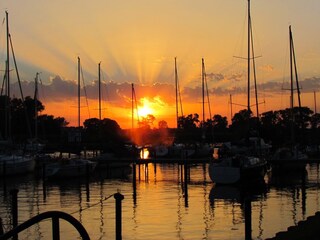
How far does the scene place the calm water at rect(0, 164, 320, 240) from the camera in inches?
950

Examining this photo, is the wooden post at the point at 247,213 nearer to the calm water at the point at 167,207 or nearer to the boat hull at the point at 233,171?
the calm water at the point at 167,207

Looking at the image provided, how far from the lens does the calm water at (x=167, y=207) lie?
950 inches

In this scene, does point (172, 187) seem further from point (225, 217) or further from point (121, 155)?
point (121, 155)

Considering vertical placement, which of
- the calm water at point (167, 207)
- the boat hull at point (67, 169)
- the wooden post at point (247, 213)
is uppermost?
the boat hull at point (67, 169)

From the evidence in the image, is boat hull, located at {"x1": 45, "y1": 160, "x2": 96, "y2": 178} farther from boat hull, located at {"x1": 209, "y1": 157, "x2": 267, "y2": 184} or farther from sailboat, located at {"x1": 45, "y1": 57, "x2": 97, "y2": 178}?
boat hull, located at {"x1": 209, "y1": 157, "x2": 267, "y2": 184}

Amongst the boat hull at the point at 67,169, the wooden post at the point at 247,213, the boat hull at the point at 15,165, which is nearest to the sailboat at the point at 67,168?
the boat hull at the point at 67,169

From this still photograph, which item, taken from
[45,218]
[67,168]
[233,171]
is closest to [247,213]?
[45,218]

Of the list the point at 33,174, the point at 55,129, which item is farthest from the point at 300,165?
the point at 55,129

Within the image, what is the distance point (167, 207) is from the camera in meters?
31.8

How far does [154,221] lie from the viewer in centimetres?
2658

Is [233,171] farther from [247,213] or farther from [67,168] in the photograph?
[247,213]

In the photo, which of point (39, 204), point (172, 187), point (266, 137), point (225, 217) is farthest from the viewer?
point (266, 137)

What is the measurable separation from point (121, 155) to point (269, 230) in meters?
64.6

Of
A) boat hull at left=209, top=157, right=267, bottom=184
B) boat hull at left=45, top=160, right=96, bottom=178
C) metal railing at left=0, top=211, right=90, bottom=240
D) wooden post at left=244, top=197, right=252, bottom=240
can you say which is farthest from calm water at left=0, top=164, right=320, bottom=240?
metal railing at left=0, top=211, right=90, bottom=240
